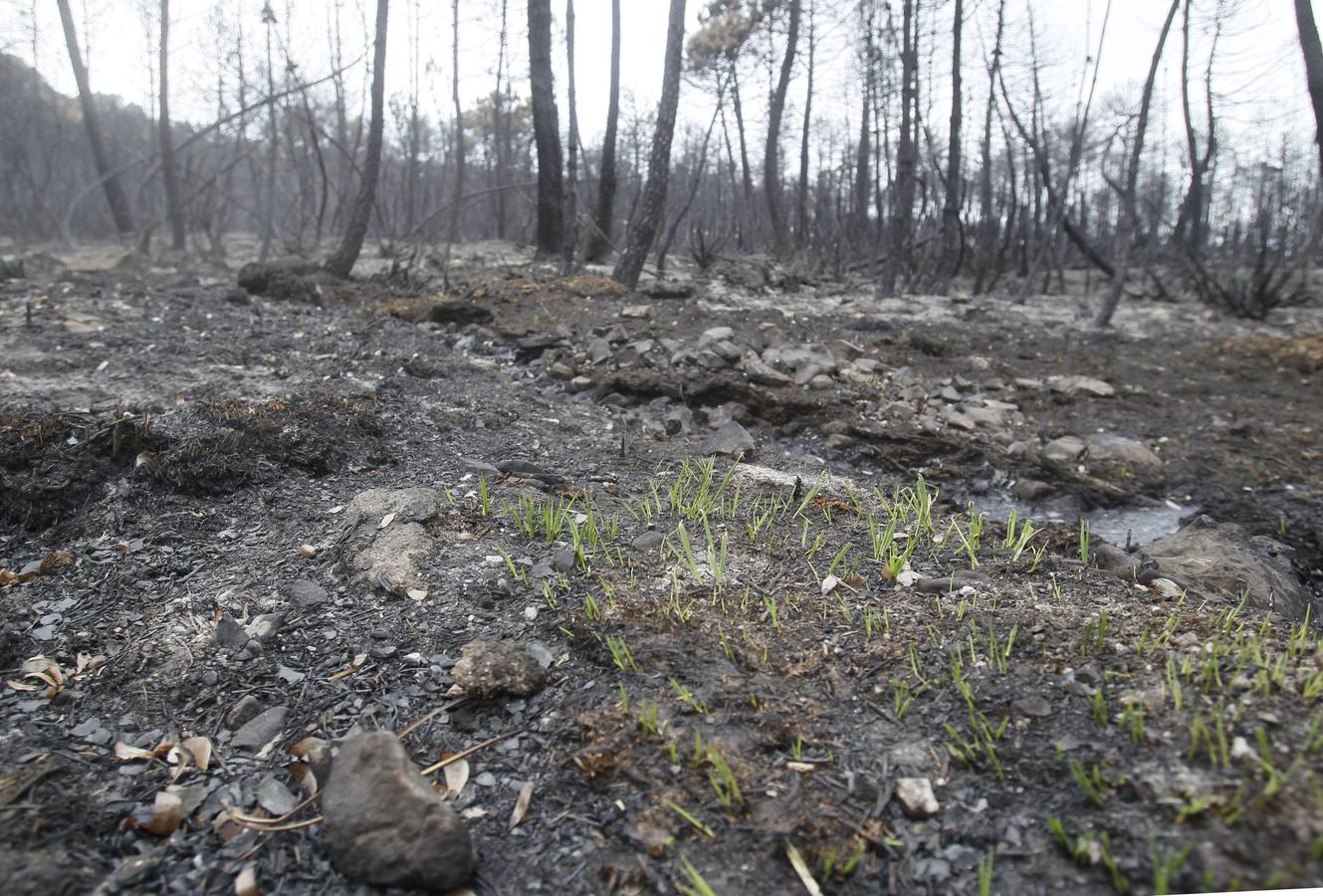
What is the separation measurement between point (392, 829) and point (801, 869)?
692mm

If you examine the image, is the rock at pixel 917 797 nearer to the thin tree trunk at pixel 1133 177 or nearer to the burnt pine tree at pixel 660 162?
the burnt pine tree at pixel 660 162

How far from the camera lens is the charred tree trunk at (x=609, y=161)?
10.6m

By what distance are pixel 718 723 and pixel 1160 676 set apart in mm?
891

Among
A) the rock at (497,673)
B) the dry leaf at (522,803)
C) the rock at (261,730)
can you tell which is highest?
the rock at (497,673)

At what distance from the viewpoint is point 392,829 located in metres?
1.39

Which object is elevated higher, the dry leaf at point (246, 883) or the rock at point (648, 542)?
the rock at point (648, 542)

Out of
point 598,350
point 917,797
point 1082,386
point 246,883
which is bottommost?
point 246,883

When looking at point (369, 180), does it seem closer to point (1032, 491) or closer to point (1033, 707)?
point (1032, 491)

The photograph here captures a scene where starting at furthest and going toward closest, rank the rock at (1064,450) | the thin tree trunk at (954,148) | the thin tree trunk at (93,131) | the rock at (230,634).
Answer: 1. the thin tree trunk at (93,131)
2. the thin tree trunk at (954,148)
3. the rock at (1064,450)
4. the rock at (230,634)

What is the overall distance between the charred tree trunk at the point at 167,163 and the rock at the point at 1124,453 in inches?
488

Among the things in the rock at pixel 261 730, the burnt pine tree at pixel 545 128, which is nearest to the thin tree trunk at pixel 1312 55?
the burnt pine tree at pixel 545 128

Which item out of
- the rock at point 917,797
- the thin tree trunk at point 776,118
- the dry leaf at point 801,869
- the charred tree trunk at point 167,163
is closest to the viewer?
the dry leaf at point 801,869

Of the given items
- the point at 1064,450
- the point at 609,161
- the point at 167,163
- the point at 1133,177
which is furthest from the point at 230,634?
the point at 167,163

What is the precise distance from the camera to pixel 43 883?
50.1 inches
